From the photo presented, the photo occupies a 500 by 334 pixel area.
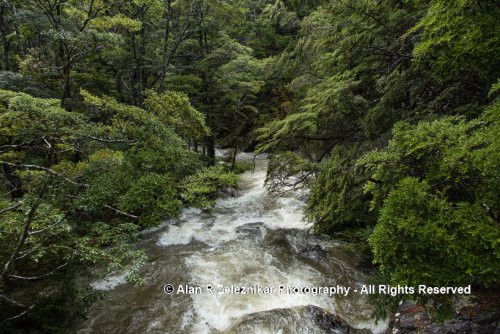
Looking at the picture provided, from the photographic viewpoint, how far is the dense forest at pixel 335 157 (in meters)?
2.80

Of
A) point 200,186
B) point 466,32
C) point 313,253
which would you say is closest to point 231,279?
point 200,186

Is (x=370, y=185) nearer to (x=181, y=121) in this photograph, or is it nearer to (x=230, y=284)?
(x=230, y=284)

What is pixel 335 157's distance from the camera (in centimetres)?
604

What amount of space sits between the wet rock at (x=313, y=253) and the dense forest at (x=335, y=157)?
81 cm

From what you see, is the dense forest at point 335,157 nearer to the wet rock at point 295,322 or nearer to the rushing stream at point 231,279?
the rushing stream at point 231,279

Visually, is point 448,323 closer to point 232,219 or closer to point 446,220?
point 446,220

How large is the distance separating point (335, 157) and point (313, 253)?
3.33 metres

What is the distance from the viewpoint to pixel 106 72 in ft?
50.8

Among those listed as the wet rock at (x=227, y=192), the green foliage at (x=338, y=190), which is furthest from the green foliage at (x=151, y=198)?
the wet rock at (x=227, y=192)

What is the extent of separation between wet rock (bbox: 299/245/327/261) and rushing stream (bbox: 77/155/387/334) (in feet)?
0.21

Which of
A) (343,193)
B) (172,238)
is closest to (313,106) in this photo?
(343,193)

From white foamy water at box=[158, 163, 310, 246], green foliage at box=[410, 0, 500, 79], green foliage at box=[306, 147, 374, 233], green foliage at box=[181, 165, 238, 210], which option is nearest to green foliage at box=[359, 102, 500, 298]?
green foliage at box=[410, 0, 500, 79]

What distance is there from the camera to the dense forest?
2.80 meters

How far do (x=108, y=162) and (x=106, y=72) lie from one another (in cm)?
1125
